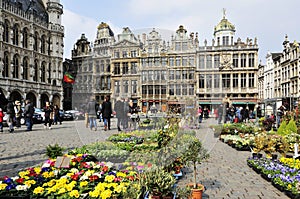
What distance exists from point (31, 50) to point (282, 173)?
42385mm

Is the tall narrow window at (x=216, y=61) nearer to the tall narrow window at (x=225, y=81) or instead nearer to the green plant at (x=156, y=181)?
the tall narrow window at (x=225, y=81)

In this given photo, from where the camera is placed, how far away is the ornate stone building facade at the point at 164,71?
3.64 meters

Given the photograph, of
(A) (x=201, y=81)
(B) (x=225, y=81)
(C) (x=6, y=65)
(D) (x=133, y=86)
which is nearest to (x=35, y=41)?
(C) (x=6, y=65)

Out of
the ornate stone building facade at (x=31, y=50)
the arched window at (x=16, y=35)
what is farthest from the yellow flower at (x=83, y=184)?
the arched window at (x=16, y=35)

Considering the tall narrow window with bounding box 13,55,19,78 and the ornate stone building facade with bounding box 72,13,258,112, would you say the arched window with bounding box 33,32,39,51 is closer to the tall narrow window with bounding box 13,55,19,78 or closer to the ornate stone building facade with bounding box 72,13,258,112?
the tall narrow window with bounding box 13,55,19,78

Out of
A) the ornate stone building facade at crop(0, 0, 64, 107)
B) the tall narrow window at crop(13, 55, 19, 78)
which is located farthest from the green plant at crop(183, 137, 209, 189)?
the tall narrow window at crop(13, 55, 19, 78)

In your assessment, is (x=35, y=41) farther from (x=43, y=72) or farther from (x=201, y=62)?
(x=201, y=62)

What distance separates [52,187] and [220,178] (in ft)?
13.9

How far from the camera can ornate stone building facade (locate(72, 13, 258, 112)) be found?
3643mm

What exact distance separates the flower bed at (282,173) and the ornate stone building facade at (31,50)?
34232mm

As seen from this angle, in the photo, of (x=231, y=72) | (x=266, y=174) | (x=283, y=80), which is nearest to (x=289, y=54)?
(x=283, y=80)

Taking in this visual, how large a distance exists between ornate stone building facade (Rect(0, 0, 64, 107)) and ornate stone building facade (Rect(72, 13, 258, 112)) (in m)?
35.0

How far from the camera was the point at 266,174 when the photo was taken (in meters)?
6.92

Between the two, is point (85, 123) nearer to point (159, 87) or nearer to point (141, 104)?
point (141, 104)
